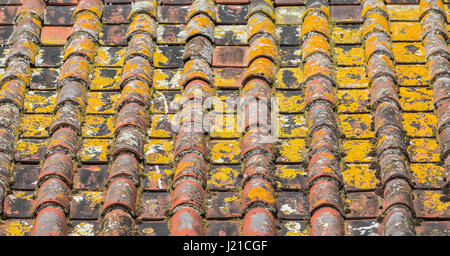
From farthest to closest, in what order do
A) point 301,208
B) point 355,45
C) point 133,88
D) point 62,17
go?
1. point 62,17
2. point 355,45
3. point 133,88
4. point 301,208

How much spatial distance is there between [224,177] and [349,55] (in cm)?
182

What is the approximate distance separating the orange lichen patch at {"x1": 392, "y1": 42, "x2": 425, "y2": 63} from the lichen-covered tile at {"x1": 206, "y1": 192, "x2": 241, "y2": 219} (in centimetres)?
213

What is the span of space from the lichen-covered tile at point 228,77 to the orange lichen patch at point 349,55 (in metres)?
0.85

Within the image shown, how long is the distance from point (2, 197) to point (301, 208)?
2.19m

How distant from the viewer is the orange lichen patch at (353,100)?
7.03 meters

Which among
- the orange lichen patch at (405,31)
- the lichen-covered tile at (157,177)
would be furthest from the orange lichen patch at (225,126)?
the orange lichen patch at (405,31)

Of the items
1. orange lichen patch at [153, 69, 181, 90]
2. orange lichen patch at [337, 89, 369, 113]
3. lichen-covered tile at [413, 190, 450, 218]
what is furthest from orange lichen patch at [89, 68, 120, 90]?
lichen-covered tile at [413, 190, 450, 218]

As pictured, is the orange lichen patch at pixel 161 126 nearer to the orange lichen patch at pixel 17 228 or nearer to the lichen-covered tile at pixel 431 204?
the orange lichen patch at pixel 17 228

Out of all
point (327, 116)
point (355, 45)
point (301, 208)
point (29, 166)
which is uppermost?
point (355, 45)

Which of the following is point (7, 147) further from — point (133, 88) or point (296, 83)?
point (296, 83)

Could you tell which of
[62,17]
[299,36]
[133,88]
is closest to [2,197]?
[133,88]
